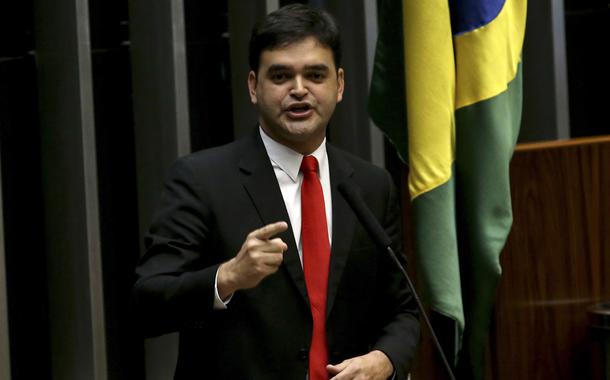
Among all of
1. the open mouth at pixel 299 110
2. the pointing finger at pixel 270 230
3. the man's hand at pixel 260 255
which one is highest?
the open mouth at pixel 299 110

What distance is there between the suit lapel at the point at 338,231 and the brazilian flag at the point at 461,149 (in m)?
0.49

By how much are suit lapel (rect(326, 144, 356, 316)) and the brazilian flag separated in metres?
0.49

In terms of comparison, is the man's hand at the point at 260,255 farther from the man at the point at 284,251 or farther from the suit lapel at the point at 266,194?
the suit lapel at the point at 266,194

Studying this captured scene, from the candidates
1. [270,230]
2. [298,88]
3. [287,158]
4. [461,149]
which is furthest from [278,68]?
[461,149]

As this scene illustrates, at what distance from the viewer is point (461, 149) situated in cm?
276

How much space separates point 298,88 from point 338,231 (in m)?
Result: 0.29

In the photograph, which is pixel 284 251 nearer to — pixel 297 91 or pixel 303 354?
pixel 303 354

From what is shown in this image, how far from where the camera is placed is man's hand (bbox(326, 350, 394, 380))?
2.04 metres

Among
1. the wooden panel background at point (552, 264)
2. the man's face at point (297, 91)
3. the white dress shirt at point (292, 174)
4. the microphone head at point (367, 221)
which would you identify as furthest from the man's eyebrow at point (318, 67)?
the wooden panel background at point (552, 264)

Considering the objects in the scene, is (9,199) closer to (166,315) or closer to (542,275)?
(166,315)

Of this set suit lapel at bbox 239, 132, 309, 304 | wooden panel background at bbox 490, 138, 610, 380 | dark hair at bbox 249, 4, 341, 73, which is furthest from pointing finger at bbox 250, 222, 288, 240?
wooden panel background at bbox 490, 138, 610, 380

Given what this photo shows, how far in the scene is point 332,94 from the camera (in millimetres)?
2219

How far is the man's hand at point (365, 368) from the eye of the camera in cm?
204

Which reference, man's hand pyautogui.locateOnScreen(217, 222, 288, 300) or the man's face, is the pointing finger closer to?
man's hand pyautogui.locateOnScreen(217, 222, 288, 300)
